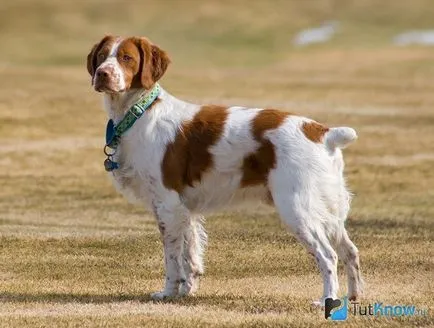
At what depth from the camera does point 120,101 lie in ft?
34.9

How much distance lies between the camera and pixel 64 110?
3681 centimetres

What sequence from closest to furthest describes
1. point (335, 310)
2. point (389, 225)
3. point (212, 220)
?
point (335, 310) < point (389, 225) < point (212, 220)

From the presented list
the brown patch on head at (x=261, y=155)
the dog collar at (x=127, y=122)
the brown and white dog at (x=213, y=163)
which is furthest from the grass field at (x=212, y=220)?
the dog collar at (x=127, y=122)

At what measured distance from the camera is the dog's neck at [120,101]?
34.8 feet

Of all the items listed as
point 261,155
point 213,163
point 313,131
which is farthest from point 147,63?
point 313,131

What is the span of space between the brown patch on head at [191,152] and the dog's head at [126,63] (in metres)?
0.60

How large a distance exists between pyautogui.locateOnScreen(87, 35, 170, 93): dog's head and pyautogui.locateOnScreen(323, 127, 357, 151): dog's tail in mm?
1632

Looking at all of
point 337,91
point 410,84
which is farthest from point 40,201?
point 410,84

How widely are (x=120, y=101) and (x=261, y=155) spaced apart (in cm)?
146

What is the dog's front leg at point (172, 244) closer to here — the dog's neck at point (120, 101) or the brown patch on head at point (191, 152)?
the brown patch on head at point (191, 152)

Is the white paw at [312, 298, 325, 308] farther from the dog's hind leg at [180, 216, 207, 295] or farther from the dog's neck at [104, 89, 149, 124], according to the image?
the dog's neck at [104, 89, 149, 124]

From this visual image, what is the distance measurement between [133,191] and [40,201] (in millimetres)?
10207

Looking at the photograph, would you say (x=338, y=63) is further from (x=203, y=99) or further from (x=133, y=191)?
(x=133, y=191)

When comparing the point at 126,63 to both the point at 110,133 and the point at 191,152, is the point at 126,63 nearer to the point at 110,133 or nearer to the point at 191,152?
the point at 110,133
